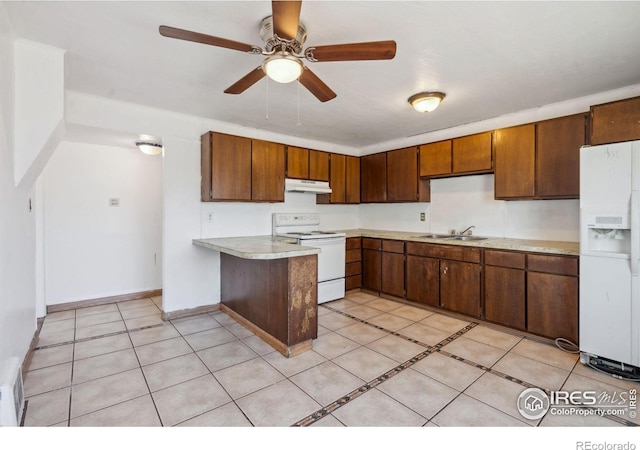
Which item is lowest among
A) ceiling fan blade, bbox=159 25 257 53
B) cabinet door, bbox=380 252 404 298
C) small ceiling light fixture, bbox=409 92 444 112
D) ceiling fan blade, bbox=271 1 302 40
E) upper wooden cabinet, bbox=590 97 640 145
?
cabinet door, bbox=380 252 404 298

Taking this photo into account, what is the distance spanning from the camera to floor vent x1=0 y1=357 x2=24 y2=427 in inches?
62.2

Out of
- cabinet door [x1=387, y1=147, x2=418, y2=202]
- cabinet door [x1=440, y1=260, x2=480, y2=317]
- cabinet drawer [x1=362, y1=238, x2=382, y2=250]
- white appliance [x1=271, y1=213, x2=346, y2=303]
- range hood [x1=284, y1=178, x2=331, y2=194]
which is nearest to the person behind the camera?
cabinet door [x1=440, y1=260, x2=480, y2=317]

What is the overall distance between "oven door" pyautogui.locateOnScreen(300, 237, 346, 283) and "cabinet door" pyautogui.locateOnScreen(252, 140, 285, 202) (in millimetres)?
774

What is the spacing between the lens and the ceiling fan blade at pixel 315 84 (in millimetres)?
2018

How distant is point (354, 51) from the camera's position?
67.7 inches

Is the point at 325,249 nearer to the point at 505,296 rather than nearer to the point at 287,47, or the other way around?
the point at 505,296

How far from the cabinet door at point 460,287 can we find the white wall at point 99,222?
4.10 meters

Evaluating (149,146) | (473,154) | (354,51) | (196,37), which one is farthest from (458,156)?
(149,146)

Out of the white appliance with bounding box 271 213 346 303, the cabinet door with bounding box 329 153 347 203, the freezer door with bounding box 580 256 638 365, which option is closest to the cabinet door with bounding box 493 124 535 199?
the freezer door with bounding box 580 256 638 365

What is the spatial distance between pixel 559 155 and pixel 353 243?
8.67 ft

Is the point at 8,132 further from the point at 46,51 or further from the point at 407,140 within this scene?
the point at 407,140

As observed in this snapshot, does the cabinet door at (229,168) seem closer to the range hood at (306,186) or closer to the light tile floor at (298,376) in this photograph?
the range hood at (306,186)

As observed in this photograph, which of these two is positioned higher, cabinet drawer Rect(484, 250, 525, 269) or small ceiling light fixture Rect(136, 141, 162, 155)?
small ceiling light fixture Rect(136, 141, 162, 155)

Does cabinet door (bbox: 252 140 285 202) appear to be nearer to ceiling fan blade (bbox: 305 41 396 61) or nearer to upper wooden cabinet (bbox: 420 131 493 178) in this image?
upper wooden cabinet (bbox: 420 131 493 178)
